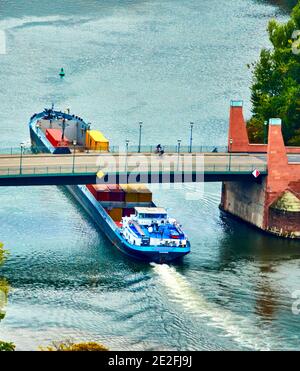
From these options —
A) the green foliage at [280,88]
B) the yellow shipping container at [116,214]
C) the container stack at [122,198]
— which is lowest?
the yellow shipping container at [116,214]

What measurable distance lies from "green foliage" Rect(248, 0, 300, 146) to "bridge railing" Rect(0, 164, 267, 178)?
16.7m

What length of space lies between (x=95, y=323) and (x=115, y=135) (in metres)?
72.2

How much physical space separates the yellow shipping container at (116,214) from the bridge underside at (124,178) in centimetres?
306

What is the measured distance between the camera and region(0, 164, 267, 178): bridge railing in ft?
438

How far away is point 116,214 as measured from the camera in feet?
457

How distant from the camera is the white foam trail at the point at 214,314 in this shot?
10331cm

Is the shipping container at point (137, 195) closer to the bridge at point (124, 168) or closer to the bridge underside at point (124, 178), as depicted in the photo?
the bridge underside at point (124, 178)

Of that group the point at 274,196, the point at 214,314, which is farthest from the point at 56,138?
the point at 214,314

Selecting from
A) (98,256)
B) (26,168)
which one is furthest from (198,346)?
(26,168)

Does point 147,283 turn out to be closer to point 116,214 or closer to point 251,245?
point 251,245

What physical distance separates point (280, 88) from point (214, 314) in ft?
201

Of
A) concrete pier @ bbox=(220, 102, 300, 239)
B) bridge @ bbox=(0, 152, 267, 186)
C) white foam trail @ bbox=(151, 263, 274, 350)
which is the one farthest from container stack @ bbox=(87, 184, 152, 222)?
white foam trail @ bbox=(151, 263, 274, 350)

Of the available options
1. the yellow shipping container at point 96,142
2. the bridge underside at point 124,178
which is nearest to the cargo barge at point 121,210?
the yellow shipping container at point 96,142
